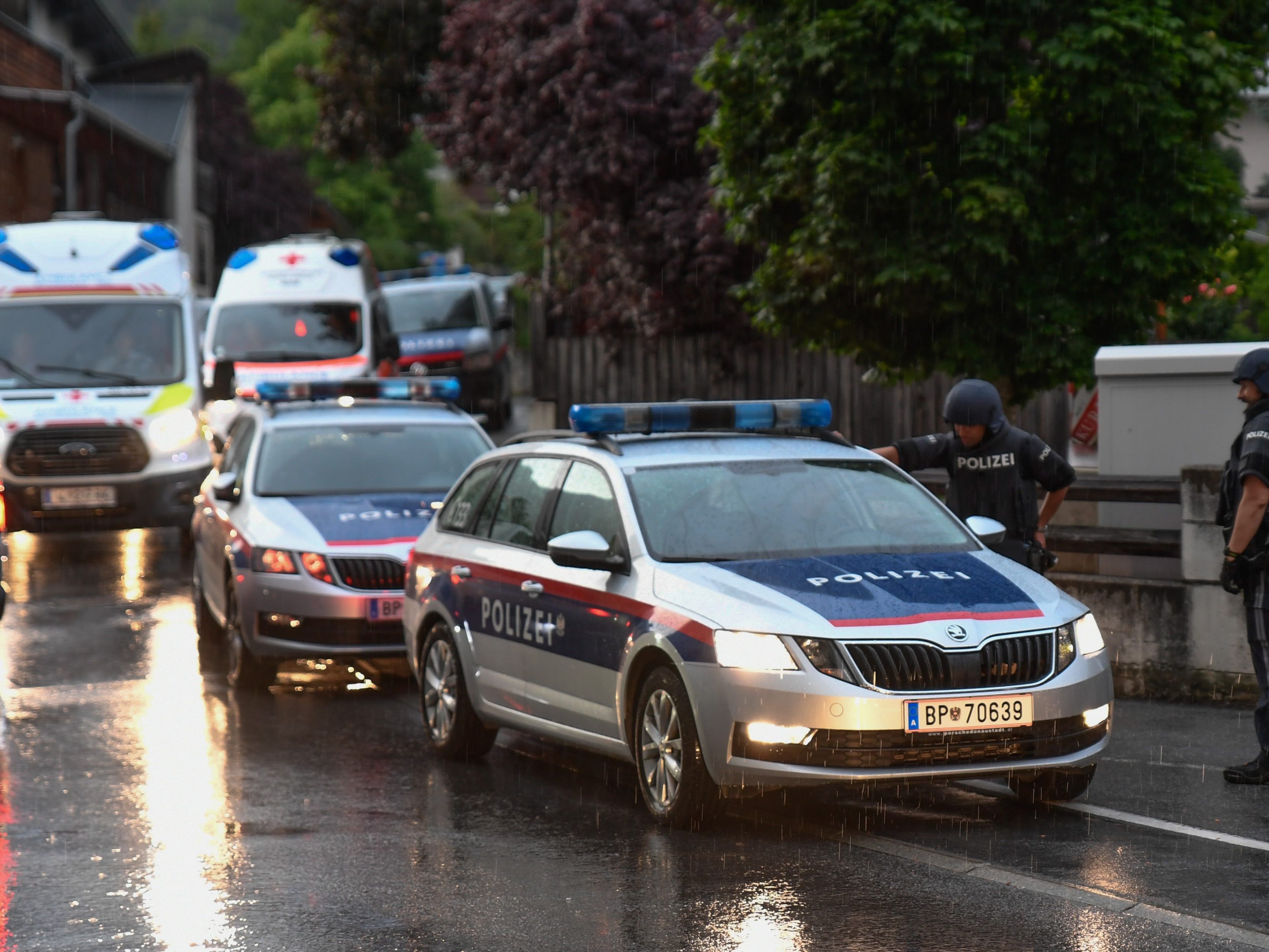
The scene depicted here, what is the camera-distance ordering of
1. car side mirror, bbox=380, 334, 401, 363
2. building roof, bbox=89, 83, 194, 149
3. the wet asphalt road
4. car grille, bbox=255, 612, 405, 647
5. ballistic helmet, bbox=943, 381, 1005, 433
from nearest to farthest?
the wet asphalt road < ballistic helmet, bbox=943, 381, 1005, 433 < car grille, bbox=255, 612, 405, 647 < car side mirror, bbox=380, 334, 401, 363 < building roof, bbox=89, 83, 194, 149

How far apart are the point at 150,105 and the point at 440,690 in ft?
164

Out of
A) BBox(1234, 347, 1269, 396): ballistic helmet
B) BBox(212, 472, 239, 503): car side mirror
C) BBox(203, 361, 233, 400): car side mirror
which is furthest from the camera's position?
BBox(203, 361, 233, 400): car side mirror

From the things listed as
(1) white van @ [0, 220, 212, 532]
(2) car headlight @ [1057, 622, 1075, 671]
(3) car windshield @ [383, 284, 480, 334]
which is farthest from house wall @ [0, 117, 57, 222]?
(2) car headlight @ [1057, 622, 1075, 671]

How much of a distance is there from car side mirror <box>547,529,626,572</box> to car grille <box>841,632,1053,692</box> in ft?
3.87

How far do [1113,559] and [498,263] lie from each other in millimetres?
89419

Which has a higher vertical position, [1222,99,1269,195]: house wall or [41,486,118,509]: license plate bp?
[1222,99,1269,195]: house wall

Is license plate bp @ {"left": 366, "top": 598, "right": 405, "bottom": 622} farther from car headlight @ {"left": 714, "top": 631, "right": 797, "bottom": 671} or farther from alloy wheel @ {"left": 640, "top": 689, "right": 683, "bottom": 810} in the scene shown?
car headlight @ {"left": 714, "top": 631, "right": 797, "bottom": 671}

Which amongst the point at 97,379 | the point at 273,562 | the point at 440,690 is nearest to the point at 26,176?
the point at 97,379

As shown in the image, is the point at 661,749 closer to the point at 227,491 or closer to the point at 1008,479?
the point at 1008,479

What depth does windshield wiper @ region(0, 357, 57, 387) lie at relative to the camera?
18344 millimetres

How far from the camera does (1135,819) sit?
7.32m

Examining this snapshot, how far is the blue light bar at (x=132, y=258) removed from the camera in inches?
754

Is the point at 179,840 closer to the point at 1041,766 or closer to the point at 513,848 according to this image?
the point at 513,848

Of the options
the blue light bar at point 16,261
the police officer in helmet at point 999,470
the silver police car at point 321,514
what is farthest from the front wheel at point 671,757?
the blue light bar at point 16,261
